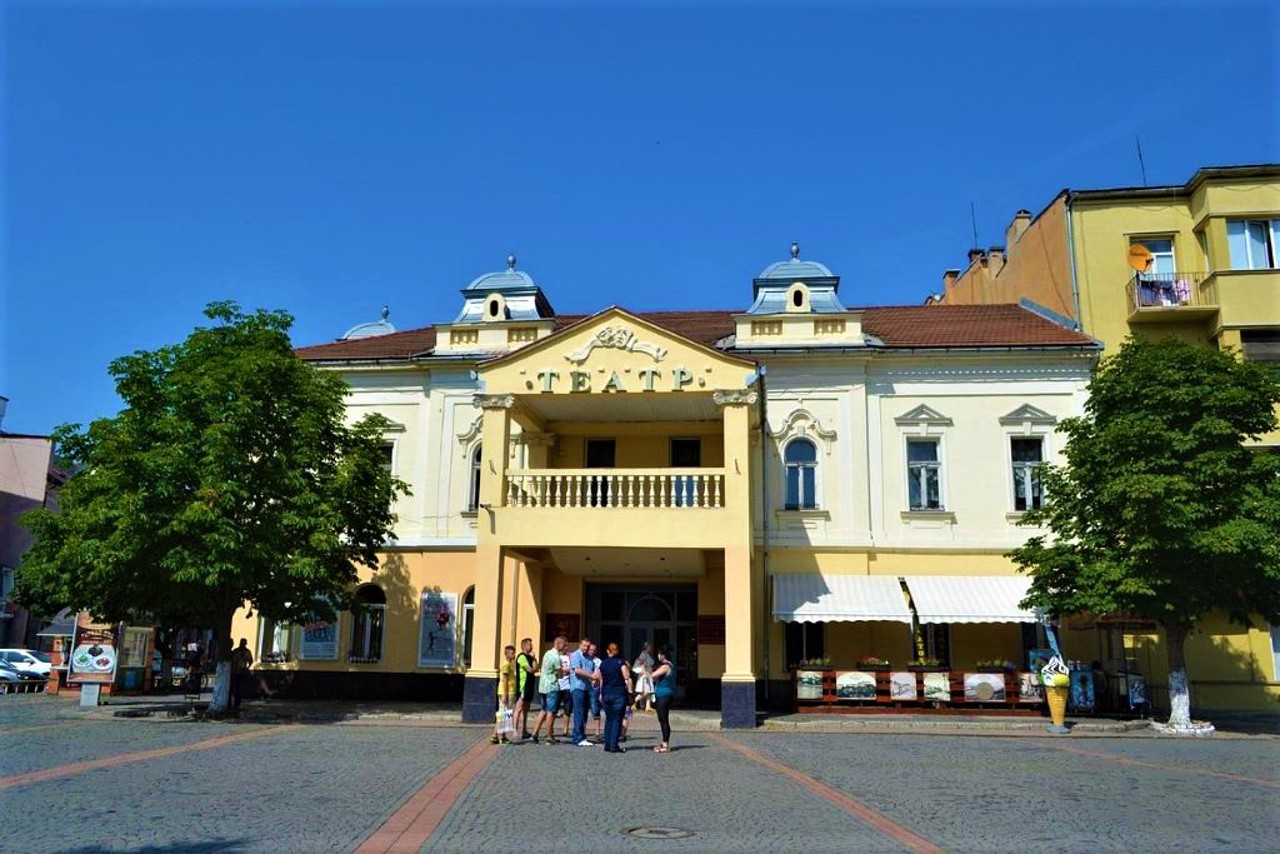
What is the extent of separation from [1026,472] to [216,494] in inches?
757

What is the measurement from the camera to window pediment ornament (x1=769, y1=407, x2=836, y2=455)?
2544 centimetres

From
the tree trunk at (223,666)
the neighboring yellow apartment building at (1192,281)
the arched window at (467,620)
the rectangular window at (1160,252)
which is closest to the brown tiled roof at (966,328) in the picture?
the neighboring yellow apartment building at (1192,281)

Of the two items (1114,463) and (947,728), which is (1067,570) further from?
(947,728)

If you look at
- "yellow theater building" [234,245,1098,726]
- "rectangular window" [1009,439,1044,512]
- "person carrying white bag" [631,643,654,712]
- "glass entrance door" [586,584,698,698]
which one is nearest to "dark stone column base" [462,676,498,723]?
"yellow theater building" [234,245,1098,726]

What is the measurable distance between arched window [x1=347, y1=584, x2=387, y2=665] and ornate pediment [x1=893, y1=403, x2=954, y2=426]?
1463 centimetres

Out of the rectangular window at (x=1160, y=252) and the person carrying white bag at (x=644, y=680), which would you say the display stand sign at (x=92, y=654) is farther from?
the rectangular window at (x=1160, y=252)

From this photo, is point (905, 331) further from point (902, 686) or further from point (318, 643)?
point (318, 643)

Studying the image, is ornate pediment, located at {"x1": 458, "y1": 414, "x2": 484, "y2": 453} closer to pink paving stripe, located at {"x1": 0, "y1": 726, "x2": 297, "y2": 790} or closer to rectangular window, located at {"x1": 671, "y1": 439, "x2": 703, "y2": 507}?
rectangular window, located at {"x1": 671, "y1": 439, "x2": 703, "y2": 507}

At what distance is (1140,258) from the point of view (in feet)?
85.7

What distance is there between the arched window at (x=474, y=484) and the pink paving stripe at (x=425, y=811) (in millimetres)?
12853

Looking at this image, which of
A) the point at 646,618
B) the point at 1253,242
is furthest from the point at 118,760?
the point at 1253,242

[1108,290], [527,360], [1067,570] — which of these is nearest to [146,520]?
[527,360]

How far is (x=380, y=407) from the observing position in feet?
90.4

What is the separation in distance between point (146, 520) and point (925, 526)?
58.7ft
